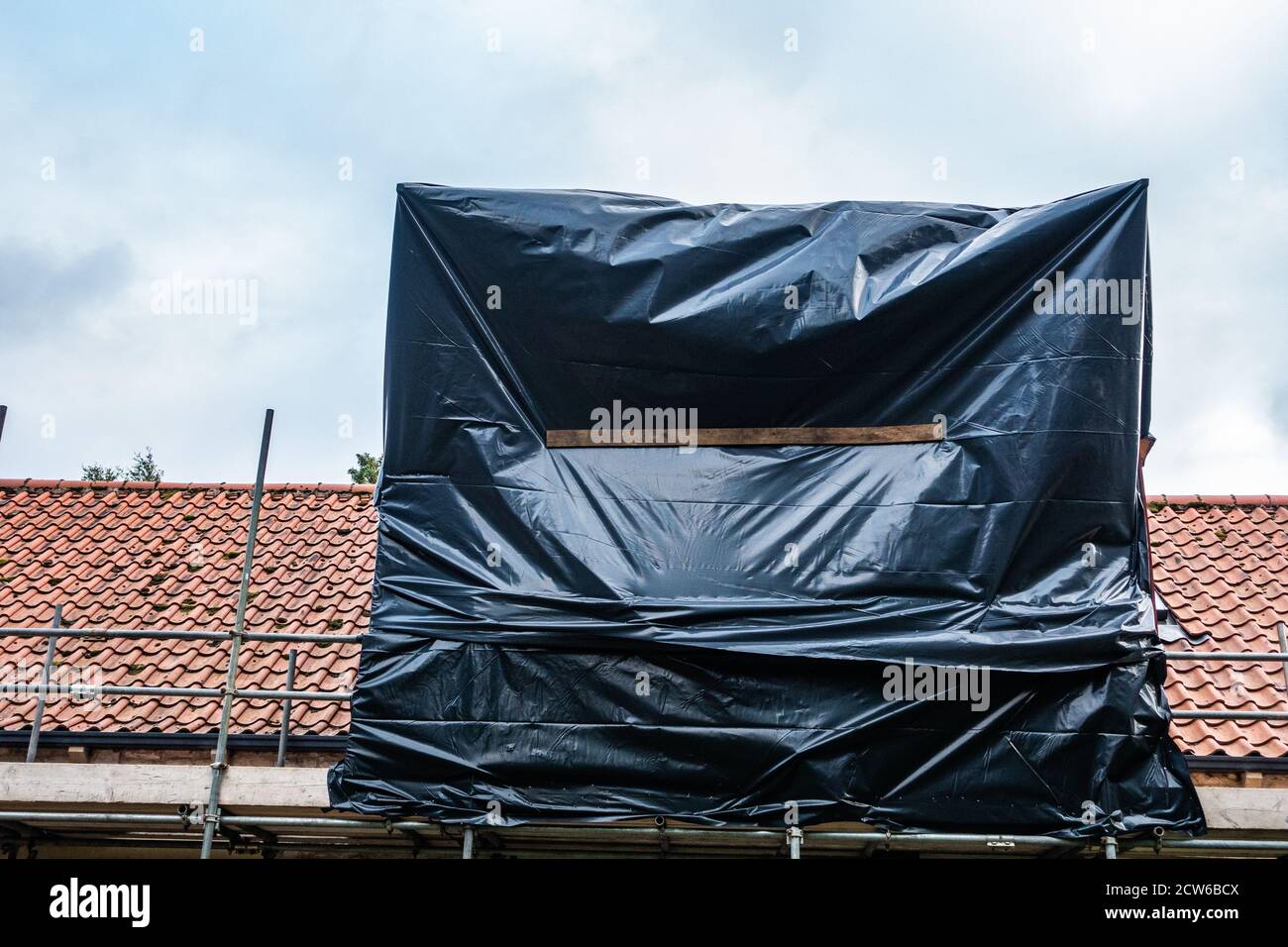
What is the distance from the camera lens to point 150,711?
7348mm

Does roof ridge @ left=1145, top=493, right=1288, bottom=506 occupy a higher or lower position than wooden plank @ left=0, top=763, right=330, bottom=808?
higher

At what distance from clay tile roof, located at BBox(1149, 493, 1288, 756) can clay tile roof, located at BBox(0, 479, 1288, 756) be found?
16mm

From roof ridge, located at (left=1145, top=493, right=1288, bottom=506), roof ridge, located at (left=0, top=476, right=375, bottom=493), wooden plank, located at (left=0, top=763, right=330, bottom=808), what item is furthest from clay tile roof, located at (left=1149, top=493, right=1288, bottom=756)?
roof ridge, located at (left=0, top=476, right=375, bottom=493)

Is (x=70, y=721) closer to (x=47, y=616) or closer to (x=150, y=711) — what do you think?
(x=150, y=711)

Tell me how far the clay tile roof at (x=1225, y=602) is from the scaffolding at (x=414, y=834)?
0.85m

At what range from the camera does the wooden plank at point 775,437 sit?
576 centimetres

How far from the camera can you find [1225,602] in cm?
833

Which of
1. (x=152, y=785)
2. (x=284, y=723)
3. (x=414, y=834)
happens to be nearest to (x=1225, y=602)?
(x=414, y=834)

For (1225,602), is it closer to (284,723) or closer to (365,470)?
(284,723)

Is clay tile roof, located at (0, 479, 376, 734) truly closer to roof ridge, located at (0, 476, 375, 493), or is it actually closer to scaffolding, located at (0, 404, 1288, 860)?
roof ridge, located at (0, 476, 375, 493)

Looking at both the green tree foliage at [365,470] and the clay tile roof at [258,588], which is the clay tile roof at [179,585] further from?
the green tree foliage at [365,470]

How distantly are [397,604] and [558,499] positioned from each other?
1.01 m

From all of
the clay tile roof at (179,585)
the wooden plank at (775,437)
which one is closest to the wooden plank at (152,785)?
the clay tile roof at (179,585)

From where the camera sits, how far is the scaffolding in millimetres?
5250
